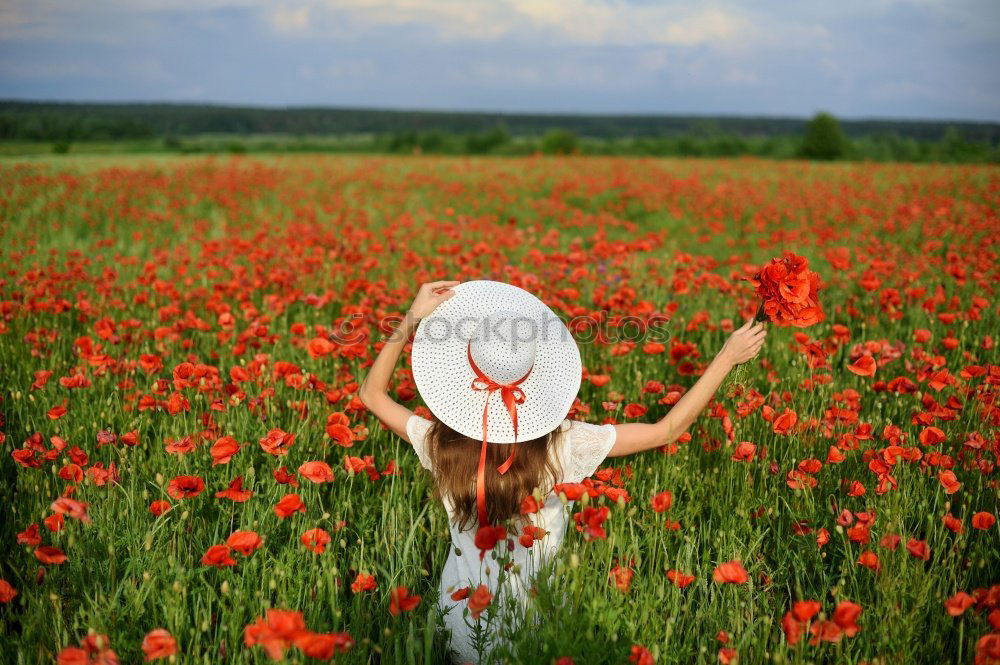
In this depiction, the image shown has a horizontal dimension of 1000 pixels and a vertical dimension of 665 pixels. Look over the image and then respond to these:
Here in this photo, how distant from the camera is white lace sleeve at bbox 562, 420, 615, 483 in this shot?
222cm

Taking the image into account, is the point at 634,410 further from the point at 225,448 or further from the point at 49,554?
the point at 49,554

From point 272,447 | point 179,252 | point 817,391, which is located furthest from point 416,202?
point 272,447

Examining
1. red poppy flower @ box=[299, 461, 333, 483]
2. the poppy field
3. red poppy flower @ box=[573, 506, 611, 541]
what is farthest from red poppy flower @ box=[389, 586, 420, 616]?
red poppy flower @ box=[299, 461, 333, 483]

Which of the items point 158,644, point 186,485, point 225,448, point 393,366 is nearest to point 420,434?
point 393,366

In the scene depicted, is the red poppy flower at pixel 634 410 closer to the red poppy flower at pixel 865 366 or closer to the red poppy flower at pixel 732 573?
the red poppy flower at pixel 865 366

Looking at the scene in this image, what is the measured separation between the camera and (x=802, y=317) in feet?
6.35

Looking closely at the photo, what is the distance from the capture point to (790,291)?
6.27 ft

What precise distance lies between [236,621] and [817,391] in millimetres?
2983

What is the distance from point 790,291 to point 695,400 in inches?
20.3

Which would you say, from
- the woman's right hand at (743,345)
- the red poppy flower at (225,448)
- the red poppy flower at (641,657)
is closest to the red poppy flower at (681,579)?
the red poppy flower at (641,657)

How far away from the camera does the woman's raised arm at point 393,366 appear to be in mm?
2205

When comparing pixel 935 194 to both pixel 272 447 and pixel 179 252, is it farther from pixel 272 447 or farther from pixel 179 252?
pixel 272 447

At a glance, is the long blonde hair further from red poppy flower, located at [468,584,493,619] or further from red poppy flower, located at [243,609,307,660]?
red poppy flower, located at [243,609,307,660]

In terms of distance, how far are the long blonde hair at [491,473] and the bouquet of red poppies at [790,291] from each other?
792mm
